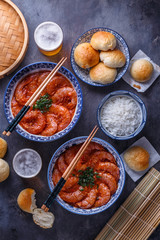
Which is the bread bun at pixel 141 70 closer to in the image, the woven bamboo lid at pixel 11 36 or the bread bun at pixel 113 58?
the bread bun at pixel 113 58

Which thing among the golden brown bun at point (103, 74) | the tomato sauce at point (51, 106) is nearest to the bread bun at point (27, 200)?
the tomato sauce at point (51, 106)

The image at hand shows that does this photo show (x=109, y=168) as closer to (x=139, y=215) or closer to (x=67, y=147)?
(x=67, y=147)

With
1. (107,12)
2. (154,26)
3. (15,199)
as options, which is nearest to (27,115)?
(15,199)

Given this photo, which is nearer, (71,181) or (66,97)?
(71,181)

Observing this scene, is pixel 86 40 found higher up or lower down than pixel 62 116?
higher up

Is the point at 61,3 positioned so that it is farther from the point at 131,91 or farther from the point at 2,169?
the point at 2,169

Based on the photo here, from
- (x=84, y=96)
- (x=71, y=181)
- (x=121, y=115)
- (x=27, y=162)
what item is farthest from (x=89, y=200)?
(x=84, y=96)

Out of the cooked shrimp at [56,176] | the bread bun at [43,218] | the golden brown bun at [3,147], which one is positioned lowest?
the bread bun at [43,218]
